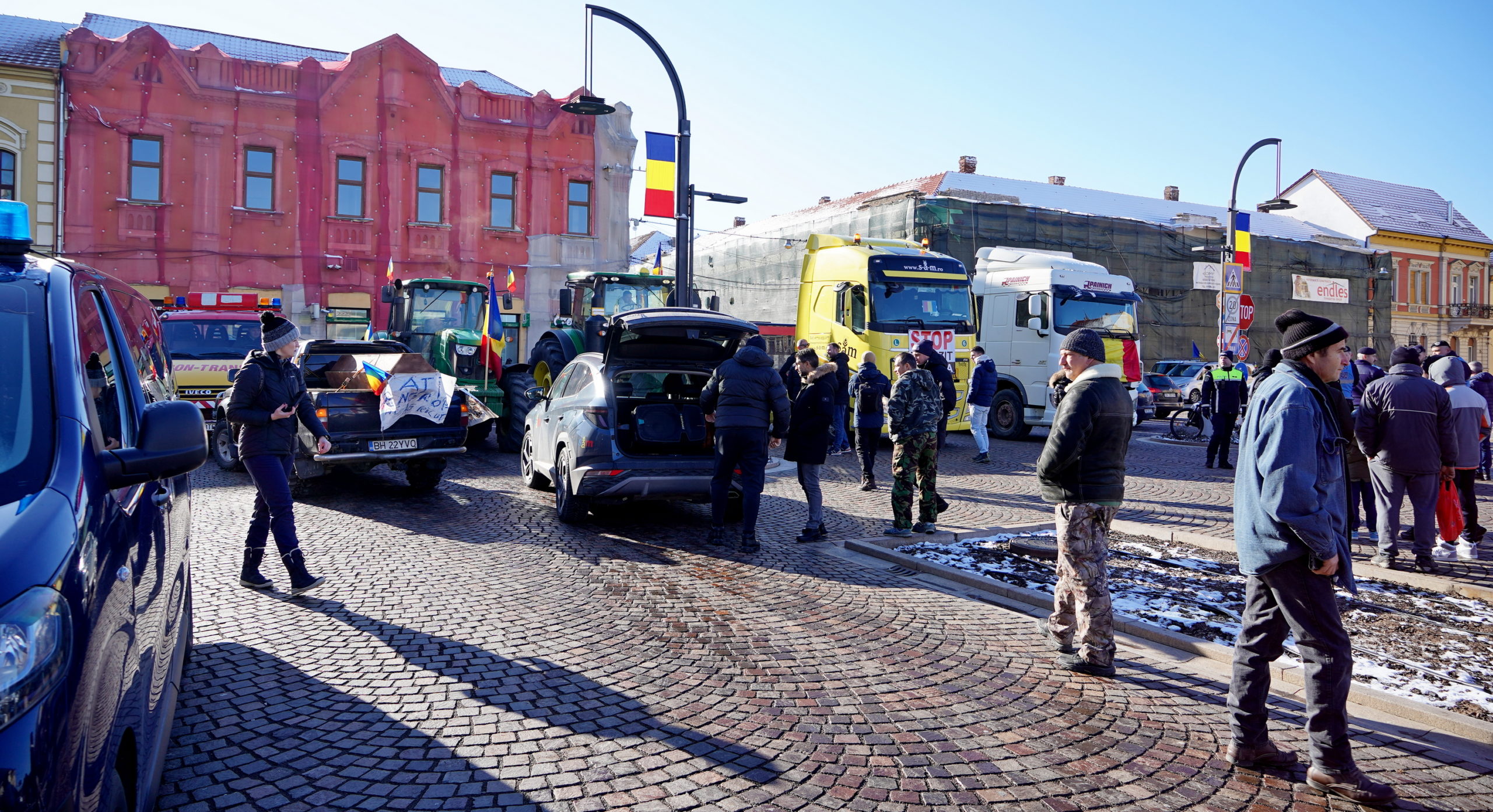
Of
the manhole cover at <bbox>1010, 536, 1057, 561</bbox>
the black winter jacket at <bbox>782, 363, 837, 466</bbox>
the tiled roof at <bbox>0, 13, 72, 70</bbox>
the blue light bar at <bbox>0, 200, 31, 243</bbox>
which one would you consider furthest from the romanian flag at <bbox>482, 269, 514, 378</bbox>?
the tiled roof at <bbox>0, 13, 72, 70</bbox>

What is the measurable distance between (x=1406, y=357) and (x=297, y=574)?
8695 mm

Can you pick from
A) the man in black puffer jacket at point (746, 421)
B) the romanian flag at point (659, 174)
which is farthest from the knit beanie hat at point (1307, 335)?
the romanian flag at point (659, 174)

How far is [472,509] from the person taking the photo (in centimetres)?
1010

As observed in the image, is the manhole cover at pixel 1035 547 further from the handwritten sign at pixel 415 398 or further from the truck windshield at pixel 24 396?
the truck windshield at pixel 24 396

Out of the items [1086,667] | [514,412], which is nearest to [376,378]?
[514,412]

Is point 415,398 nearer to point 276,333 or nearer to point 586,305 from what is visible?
point 276,333


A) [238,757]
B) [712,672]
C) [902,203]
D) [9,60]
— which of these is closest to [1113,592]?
[712,672]

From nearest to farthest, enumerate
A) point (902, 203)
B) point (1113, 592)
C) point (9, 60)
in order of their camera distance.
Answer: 1. point (1113, 592)
2. point (9, 60)
3. point (902, 203)

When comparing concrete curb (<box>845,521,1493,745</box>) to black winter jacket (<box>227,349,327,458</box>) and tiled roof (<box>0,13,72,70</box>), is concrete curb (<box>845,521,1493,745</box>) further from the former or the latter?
tiled roof (<box>0,13,72,70</box>)

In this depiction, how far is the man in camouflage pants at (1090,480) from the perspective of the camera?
17.0ft

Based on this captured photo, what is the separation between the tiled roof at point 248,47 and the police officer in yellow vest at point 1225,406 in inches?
899

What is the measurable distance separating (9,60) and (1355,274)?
179 feet

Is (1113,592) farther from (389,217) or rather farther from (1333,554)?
(389,217)

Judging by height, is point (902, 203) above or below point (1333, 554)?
above
